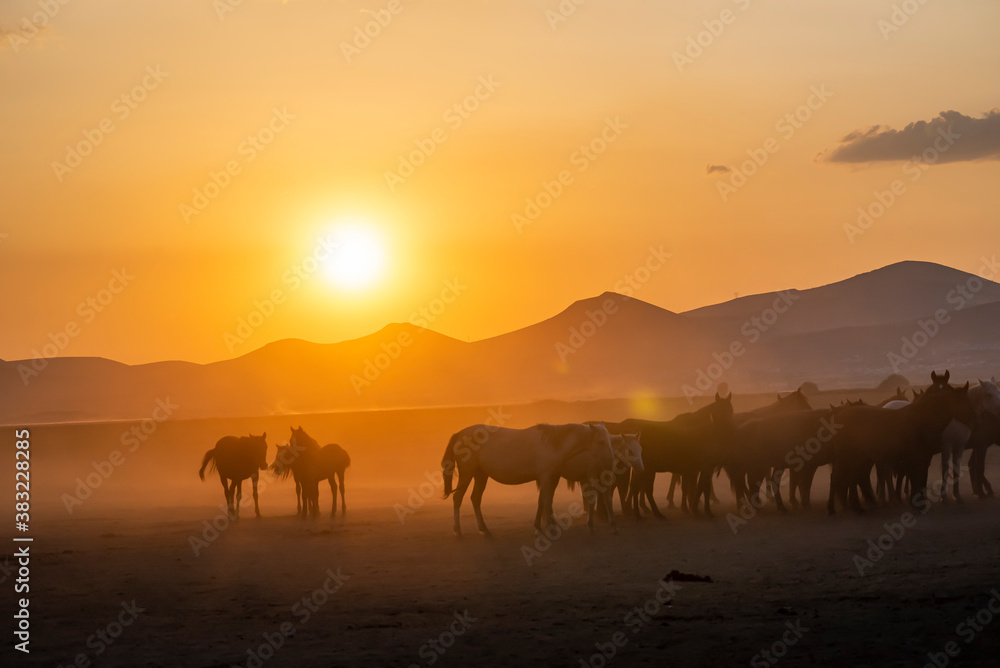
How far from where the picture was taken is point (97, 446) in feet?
175

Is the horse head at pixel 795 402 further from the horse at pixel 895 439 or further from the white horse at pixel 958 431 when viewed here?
the horse at pixel 895 439

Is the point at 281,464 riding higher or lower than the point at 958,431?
higher

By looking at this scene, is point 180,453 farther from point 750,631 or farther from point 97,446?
point 750,631

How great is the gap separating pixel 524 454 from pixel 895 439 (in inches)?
261

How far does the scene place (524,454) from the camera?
17844 mm

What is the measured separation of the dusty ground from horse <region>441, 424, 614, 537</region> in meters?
0.80

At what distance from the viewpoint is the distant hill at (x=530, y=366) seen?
132875 millimetres

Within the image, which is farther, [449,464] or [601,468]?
[449,464]

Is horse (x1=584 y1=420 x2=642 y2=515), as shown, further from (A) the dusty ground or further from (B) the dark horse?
(B) the dark horse

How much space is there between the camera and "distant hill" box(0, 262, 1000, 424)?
132875 millimetres

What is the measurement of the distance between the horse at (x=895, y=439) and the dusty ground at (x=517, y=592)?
71 centimetres

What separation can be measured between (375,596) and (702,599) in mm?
3938

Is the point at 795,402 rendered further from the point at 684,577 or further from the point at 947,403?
the point at 684,577

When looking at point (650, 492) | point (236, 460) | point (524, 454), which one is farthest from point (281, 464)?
point (650, 492)
